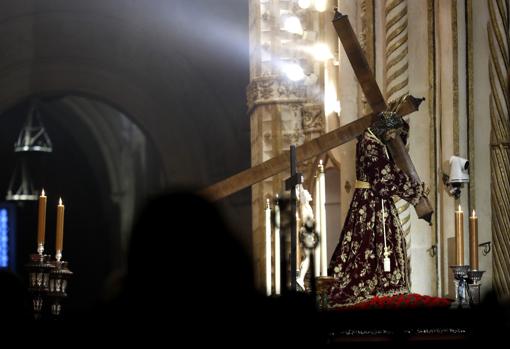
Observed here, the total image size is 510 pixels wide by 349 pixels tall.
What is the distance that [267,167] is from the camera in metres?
8.94

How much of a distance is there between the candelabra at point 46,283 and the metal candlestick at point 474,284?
215 centimetres

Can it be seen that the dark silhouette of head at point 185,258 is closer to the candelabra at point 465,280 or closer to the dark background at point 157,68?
the candelabra at point 465,280

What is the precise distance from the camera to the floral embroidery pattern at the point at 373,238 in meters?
8.72

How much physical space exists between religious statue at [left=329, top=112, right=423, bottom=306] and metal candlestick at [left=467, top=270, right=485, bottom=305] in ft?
2.49

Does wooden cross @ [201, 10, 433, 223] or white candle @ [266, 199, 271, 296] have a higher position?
wooden cross @ [201, 10, 433, 223]

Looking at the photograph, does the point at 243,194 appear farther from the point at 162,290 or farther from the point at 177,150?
the point at 162,290

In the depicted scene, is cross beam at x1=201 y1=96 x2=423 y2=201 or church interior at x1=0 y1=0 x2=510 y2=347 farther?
cross beam at x1=201 y1=96 x2=423 y2=201

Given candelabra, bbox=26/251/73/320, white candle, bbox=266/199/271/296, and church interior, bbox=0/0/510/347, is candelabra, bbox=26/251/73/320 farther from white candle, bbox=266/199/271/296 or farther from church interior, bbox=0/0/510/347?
white candle, bbox=266/199/271/296

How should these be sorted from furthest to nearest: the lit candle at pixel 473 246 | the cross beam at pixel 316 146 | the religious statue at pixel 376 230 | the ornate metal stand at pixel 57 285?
the cross beam at pixel 316 146 → the religious statue at pixel 376 230 → the lit candle at pixel 473 246 → the ornate metal stand at pixel 57 285

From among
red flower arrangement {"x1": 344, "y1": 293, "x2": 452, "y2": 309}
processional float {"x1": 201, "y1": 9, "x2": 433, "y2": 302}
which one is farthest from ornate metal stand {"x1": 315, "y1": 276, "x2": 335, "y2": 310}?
processional float {"x1": 201, "y1": 9, "x2": 433, "y2": 302}

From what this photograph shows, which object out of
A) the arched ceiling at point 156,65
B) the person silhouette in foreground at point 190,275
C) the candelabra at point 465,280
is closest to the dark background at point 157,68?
the arched ceiling at point 156,65

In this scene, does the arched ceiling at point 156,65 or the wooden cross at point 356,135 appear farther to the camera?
the arched ceiling at point 156,65

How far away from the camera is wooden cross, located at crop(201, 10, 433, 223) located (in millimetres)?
8773

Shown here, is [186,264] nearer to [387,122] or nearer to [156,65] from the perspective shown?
[387,122]
